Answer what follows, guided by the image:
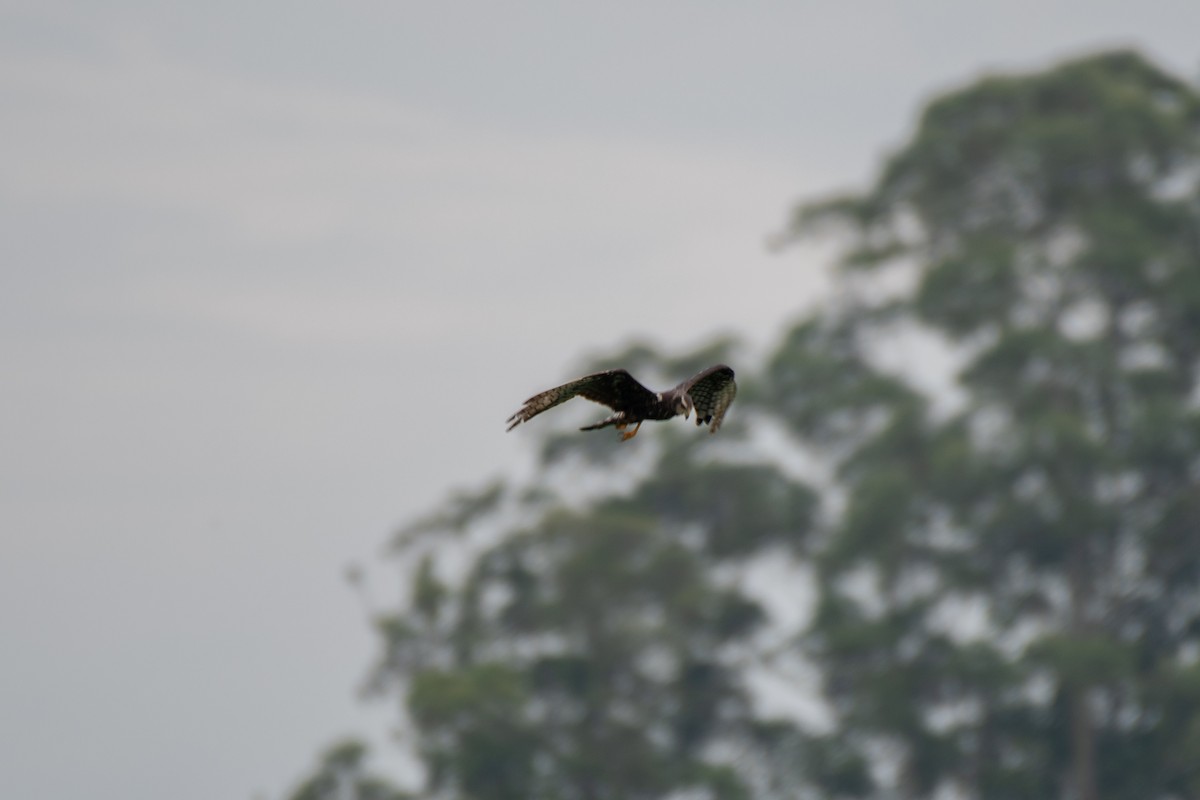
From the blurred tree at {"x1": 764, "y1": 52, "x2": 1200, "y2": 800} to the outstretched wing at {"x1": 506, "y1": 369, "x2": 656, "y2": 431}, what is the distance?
27.8 metres

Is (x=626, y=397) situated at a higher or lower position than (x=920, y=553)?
lower

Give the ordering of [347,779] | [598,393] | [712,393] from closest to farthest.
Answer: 1. [598,393]
2. [712,393]
3. [347,779]

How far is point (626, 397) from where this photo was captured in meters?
8.16

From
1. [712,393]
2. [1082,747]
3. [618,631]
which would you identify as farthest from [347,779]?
[712,393]

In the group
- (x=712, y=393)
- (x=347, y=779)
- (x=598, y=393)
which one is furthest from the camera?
(x=347, y=779)

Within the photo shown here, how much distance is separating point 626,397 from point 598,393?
0.14 m

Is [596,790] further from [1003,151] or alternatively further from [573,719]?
[1003,151]

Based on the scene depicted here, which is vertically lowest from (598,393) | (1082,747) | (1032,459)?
(598,393)

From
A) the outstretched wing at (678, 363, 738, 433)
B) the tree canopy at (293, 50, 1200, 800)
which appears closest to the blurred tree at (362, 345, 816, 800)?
the tree canopy at (293, 50, 1200, 800)

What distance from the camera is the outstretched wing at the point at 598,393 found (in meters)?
7.98

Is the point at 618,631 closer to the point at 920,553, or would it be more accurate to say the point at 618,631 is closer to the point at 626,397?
the point at 920,553

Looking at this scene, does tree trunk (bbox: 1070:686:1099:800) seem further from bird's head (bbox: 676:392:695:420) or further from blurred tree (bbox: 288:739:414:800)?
bird's head (bbox: 676:392:695:420)

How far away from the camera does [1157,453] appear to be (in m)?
38.0

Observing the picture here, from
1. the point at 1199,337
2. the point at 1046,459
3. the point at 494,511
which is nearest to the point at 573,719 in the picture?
the point at 494,511
